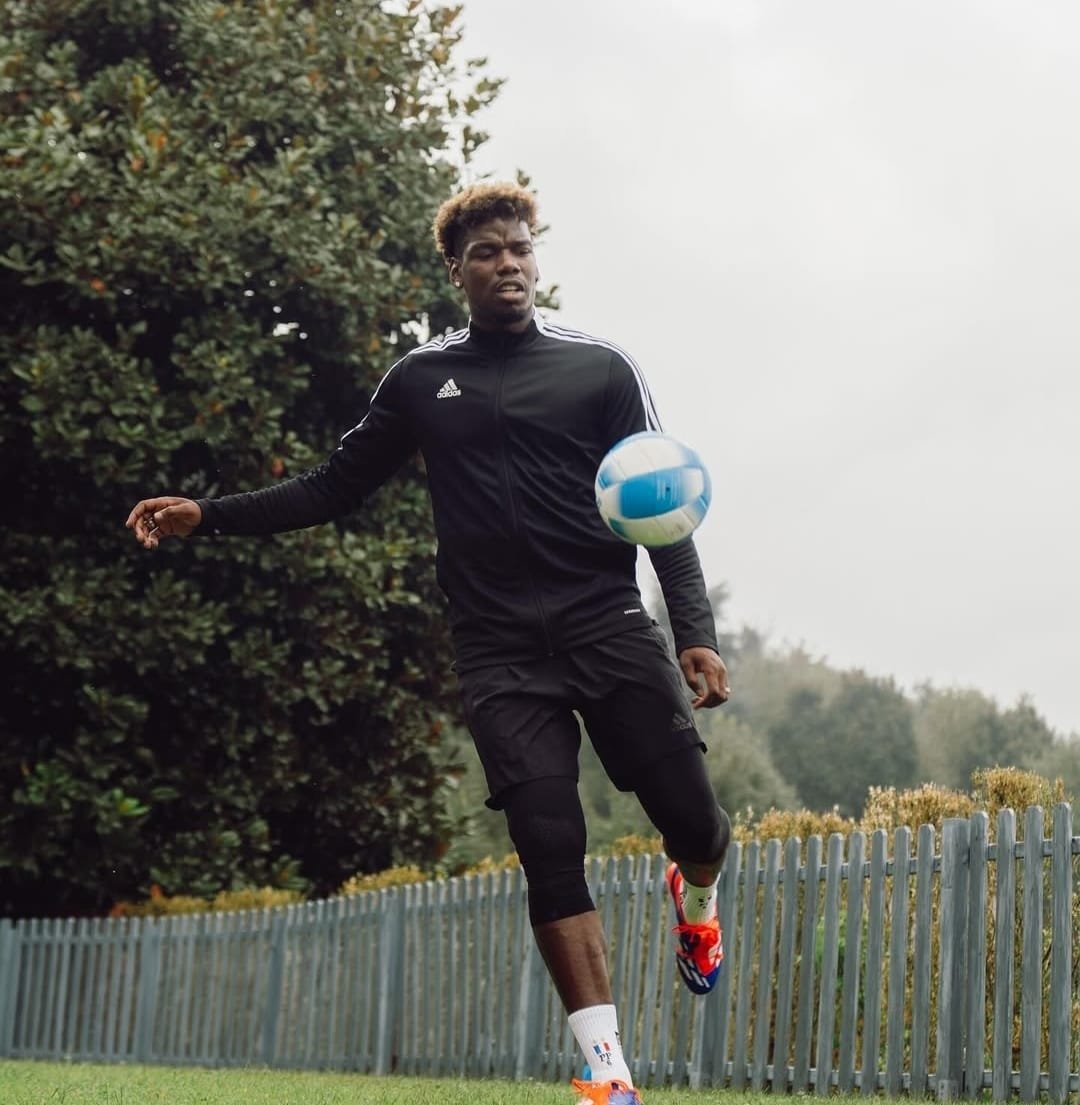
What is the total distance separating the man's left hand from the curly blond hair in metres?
1.42

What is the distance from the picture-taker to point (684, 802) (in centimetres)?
517

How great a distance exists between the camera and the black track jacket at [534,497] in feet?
16.8

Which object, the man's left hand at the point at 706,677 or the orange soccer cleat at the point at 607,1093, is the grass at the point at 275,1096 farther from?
the man's left hand at the point at 706,677

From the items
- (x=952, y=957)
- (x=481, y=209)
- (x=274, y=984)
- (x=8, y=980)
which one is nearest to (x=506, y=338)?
(x=481, y=209)

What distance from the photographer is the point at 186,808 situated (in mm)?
15656

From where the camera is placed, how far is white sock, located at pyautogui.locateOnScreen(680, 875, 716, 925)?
576 cm

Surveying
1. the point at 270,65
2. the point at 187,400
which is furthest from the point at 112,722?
the point at 270,65

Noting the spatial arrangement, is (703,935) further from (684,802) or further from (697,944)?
→ (684,802)

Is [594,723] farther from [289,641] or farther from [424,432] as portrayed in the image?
[289,641]

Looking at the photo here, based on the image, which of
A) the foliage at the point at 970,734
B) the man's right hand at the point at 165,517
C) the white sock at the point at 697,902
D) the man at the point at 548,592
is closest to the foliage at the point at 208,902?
the white sock at the point at 697,902

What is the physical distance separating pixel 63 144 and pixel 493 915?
7.89 m

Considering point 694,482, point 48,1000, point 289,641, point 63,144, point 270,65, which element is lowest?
point 48,1000

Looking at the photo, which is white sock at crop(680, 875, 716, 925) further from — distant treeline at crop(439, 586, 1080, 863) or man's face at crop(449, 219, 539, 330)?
distant treeline at crop(439, 586, 1080, 863)

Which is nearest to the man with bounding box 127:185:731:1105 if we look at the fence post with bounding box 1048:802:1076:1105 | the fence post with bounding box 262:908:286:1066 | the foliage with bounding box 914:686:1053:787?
the fence post with bounding box 1048:802:1076:1105
